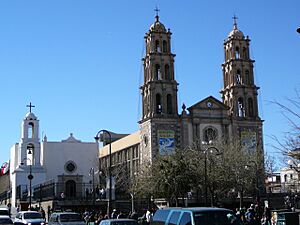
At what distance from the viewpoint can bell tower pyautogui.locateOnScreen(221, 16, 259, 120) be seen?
71875mm

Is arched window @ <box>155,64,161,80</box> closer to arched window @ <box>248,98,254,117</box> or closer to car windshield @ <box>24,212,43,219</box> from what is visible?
arched window @ <box>248,98,254,117</box>

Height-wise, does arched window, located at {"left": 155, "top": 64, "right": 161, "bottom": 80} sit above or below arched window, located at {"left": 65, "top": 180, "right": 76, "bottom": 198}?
above

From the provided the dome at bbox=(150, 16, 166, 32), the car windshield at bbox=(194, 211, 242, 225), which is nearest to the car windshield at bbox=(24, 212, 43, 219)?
the car windshield at bbox=(194, 211, 242, 225)

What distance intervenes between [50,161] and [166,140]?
22.0 m

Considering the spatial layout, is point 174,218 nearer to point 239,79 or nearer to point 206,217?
point 206,217

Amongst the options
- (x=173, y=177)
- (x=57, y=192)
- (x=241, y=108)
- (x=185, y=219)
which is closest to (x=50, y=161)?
(x=57, y=192)

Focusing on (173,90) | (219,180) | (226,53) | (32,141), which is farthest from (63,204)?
(226,53)

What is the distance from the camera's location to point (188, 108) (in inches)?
2675

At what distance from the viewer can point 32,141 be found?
76250 mm

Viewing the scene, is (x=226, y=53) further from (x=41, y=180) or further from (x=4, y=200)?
(x=4, y=200)

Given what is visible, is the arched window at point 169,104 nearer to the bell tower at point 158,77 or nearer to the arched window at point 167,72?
the bell tower at point 158,77

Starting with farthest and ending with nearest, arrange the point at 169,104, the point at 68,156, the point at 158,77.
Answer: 1. the point at 68,156
2. the point at 158,77
3. the point at 169,104

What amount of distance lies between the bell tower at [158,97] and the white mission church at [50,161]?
15412 millimetres

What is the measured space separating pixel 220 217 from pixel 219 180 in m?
31.8
